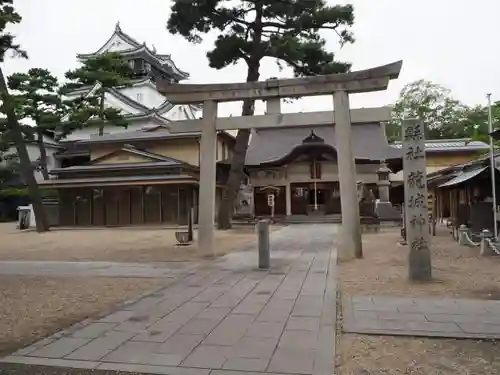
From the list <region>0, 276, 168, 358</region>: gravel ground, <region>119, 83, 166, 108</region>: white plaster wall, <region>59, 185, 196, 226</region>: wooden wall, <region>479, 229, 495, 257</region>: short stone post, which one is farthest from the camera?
<region>119, 83, 166, 108</region>: white plaster wall

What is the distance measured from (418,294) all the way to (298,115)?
19.0 feet

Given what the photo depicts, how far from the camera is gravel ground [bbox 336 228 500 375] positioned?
3.75 m

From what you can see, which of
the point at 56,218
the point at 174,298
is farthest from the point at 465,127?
the point at 174,298

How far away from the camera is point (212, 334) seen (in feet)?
15.5

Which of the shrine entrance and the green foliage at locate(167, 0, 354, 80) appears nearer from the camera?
the green foliage at locate(167, 0, 354, 80)

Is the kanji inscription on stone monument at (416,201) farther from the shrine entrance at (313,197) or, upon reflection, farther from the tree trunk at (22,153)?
the shrine entrance at (313,197)

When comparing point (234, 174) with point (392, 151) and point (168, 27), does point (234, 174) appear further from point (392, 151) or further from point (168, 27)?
point (392, 151)

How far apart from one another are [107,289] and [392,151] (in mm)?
27648

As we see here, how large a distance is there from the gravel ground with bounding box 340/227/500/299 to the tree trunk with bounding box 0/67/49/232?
17559 mm

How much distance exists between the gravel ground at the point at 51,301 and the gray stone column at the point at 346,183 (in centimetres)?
491

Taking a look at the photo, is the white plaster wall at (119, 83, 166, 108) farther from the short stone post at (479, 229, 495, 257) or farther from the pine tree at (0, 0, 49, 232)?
the short stone post at (479, 229, 495, 257)

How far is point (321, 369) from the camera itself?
368 centimetres

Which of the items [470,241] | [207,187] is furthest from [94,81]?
[470,241]

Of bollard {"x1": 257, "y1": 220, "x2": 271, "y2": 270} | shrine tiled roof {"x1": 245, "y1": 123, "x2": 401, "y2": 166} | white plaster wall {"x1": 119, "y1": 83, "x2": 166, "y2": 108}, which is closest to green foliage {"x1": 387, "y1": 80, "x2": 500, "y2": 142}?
shrine tiled roof {"x1": 245, "y1": 123, "x2": 401, "y2": 166}
